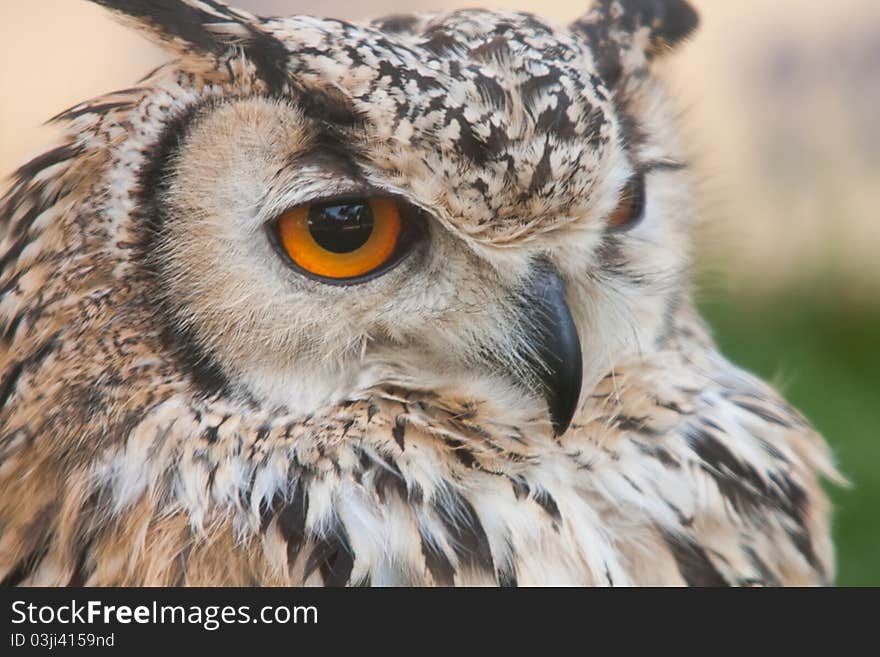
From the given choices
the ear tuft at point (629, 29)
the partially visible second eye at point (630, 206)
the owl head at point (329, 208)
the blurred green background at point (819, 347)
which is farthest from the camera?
the blurred green background at point (819, 347)

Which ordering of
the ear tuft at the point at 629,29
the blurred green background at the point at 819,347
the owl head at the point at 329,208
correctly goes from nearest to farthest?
1. the owl head at the point at 329,208
2. the ear tuft at the point at 629,29
3. the blurred green background at the point at 819,347

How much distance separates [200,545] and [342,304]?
12.5 inches

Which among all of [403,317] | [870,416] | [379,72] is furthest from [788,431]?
[870,416]

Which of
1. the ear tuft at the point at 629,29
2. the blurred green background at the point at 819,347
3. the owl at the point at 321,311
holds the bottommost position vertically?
the blurred green background at the point at 819,347

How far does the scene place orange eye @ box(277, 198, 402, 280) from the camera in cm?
119

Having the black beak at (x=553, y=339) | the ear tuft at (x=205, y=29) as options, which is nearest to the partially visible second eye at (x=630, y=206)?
the black beak at (x=553, y=339)

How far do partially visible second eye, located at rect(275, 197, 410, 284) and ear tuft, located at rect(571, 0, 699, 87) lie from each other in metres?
0.42

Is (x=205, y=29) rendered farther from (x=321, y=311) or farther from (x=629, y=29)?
(x=629, y=29)

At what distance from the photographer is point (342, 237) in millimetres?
1191

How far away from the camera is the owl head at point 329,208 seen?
1170 mm

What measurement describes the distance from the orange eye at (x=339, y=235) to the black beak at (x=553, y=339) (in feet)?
0.61

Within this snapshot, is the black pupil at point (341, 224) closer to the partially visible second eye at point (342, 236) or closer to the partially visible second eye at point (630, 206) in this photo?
the partially visible second eye at point (342, 236)

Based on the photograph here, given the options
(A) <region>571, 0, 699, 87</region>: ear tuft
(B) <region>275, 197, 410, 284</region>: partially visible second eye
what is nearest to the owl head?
(B) <region>275, 197, 410, 284</region>: partially visible second eye

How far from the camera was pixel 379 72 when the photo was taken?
118cm
